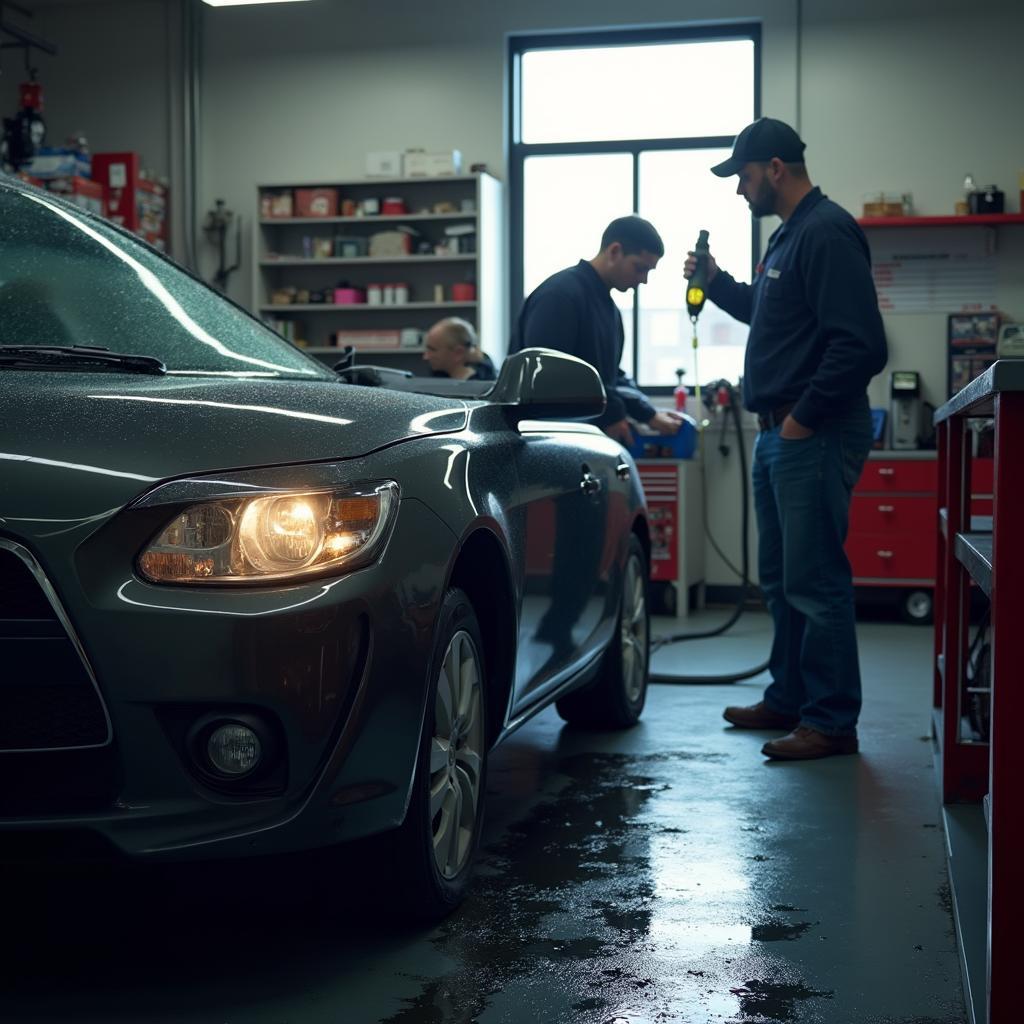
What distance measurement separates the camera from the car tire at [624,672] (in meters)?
4.04

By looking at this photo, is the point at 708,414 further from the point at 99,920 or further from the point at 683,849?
the point at 99,920

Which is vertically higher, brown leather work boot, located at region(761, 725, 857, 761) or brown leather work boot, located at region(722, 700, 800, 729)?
brown leather work boot, located at region(761, 725, 857, 761)

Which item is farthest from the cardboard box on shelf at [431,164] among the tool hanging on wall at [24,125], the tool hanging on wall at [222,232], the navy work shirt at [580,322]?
the navy work shirt at [580,322]

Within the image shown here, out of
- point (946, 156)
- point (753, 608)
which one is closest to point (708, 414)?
point (753, 608)

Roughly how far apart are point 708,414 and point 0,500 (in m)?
7.08

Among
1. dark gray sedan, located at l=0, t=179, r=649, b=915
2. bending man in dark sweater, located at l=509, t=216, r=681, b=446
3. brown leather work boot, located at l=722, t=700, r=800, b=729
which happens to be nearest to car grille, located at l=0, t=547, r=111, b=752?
dark gray sedan, located at l=0, t=179, r=649, b=915

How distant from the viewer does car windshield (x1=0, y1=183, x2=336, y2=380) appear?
241 centimetres

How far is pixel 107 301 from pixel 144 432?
75 cm

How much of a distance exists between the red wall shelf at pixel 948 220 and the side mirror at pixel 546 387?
5.83 m

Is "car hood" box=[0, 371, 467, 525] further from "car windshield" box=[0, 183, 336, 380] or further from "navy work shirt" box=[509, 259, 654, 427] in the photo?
"navy work shirt" box=[509, 259, 654, 427]

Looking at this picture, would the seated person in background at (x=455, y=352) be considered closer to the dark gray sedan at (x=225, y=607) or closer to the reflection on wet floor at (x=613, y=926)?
the reflection on wet floor at (x=613, y=926)

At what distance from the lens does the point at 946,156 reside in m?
8.44

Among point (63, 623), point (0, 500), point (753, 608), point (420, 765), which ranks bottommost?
point (753, 608)

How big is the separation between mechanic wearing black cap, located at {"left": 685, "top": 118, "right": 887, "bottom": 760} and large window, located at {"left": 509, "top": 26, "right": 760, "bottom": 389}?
16.0 ft
